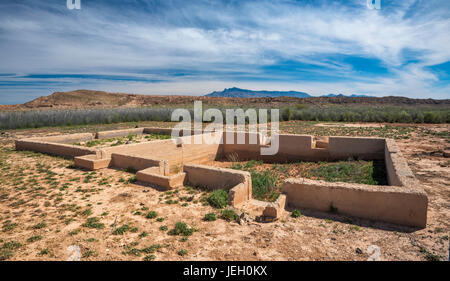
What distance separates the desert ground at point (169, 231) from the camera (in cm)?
354

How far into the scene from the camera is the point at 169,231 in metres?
4.16

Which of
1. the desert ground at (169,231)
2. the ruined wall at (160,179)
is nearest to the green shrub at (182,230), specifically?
the desert ground at (169,231)

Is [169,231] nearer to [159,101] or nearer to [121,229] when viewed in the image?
[121,229]

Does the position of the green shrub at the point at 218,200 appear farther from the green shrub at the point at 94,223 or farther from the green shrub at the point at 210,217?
the green shrub at the point at 94,223

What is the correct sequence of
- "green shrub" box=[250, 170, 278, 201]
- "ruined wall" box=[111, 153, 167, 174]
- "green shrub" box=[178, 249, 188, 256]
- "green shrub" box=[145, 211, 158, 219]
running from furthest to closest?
"ruined wall" box=[111, 153, 167, 174] → "green shrub" box=[250, 170, 278, 201] → "green shrub" box=[145, 211, 158, 219] → "green shrub" box=[178, 249, 188, 256]

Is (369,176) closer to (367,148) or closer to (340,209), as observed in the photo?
→ (367,148)

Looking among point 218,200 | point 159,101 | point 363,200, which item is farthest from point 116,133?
point 159,101

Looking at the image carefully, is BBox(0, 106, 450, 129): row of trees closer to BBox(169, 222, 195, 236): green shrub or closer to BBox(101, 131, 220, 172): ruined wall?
BBox(101, 131, 220, 172): ruined wall

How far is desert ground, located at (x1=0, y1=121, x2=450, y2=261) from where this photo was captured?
3537 millimetres

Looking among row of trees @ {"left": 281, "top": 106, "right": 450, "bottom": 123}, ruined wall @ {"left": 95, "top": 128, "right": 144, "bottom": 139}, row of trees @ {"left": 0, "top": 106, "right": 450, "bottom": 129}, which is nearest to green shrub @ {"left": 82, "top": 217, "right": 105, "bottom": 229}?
ruined wall @ {"left": 95, "top": 128, "right": 144, "bottom": 139}

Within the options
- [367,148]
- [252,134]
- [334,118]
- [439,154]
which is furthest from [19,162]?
[334,118]

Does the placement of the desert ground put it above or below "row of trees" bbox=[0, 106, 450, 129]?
below

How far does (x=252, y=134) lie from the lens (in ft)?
34.2
